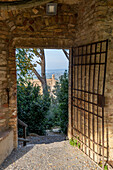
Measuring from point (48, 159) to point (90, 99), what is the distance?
1.58 metres

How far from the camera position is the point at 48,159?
290 centimetres

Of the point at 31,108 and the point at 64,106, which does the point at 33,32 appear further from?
the point at 31,108

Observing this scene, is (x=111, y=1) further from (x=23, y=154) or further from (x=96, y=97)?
(x=23, y=154)

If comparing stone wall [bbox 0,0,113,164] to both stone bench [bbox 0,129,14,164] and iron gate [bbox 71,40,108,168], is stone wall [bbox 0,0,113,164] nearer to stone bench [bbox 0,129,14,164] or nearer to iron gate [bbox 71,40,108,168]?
stone bench [bbox 0,129,14,164]

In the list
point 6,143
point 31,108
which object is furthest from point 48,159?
point 31,108

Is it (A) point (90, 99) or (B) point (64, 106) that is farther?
(B) point (64, 106)

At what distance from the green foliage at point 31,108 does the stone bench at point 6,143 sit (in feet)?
6.50

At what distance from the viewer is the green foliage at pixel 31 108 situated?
5.21m

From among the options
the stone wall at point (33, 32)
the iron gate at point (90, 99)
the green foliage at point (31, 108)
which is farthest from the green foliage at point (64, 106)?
the stone wall at point (33, 32)

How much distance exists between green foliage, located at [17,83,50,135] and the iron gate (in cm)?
224

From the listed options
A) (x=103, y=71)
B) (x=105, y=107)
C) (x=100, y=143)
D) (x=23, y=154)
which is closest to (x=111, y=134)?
(x=100, y=143)

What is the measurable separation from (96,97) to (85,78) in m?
0.53

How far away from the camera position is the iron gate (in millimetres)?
2502

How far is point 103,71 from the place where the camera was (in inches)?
98.4
